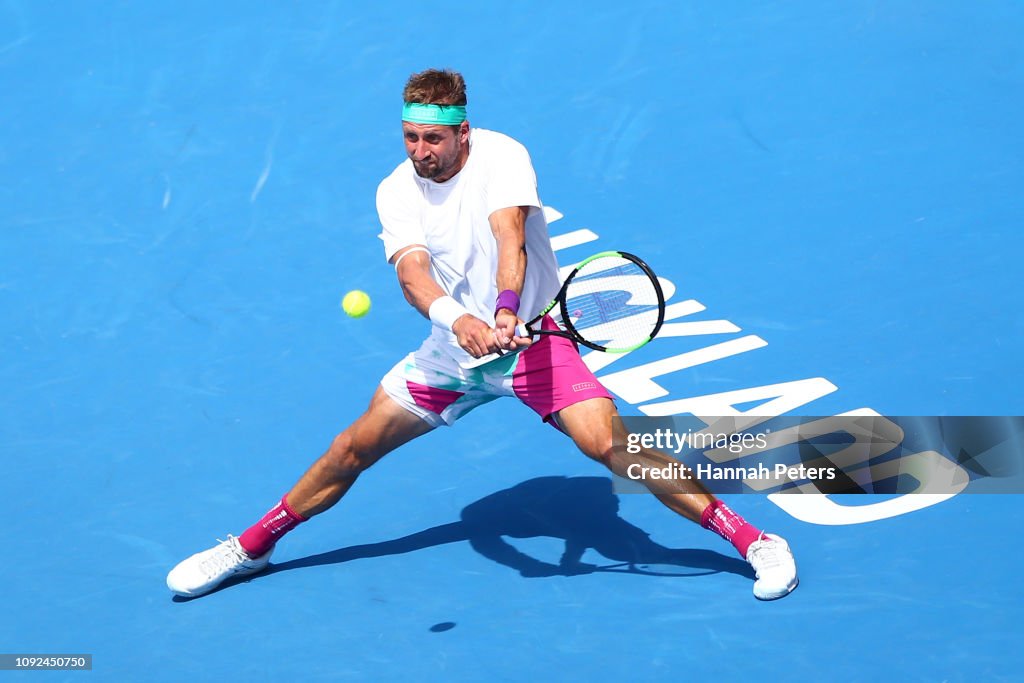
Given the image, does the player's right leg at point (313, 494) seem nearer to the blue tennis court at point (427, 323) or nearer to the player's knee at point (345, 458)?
the player's knee at point (345, 458)

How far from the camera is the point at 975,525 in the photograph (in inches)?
232

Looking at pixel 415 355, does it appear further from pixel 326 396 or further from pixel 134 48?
pixel 134 48

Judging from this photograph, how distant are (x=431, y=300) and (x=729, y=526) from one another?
1.52m

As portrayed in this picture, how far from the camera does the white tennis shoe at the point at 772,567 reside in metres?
5.58

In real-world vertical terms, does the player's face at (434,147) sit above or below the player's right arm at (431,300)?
above

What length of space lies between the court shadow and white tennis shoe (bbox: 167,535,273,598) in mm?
182

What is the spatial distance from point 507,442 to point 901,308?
7.52 ft

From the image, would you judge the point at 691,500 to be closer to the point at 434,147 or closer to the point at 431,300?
the point at 431,300

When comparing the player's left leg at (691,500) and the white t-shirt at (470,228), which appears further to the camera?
the white t-shirt at (470,228)

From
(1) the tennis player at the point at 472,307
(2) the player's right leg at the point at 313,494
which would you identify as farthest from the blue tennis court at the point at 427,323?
(1) the tennis player at the point at 472,307

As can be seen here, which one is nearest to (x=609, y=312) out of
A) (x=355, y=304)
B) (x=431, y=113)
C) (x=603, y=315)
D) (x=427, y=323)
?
(x=603, y=315)

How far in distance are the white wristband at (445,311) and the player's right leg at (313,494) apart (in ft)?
2.03

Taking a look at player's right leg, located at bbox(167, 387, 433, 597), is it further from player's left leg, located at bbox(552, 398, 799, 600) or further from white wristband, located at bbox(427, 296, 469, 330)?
player's left leg, located at bbox(552, 398, 799, 600)

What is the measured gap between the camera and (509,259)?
553 cm
